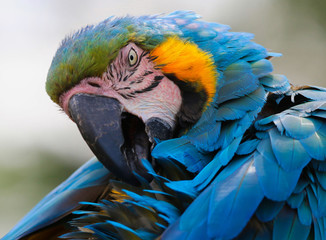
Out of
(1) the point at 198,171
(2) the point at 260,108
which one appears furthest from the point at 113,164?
(2) the point at 260,108

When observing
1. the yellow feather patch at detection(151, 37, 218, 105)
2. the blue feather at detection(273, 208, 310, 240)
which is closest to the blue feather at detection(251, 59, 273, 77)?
the yellow feather patch at detection(151, 37, 218, 105)

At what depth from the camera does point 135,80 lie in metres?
1.44

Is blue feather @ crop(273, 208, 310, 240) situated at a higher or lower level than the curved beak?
lower

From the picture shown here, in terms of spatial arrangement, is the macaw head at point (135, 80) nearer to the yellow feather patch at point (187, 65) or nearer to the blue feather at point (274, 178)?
the yellow feather patch at point (187, 65)

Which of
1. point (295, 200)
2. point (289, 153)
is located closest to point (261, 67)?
point (289, 153)

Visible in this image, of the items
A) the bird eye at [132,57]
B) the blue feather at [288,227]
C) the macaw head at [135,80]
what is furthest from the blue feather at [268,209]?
the bird eye at [132,57]

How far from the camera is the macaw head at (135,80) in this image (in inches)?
54.6

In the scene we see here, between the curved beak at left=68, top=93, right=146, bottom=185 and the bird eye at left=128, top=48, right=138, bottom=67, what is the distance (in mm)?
170

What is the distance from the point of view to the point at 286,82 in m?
1.45

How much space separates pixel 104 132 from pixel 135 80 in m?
0.23

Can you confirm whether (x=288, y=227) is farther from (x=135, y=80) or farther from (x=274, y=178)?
(x=135, y=80)

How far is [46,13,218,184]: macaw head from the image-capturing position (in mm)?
1386

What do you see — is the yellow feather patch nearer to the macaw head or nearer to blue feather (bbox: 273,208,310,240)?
the macaw head

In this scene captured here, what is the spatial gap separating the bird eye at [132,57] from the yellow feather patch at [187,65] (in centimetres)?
6
